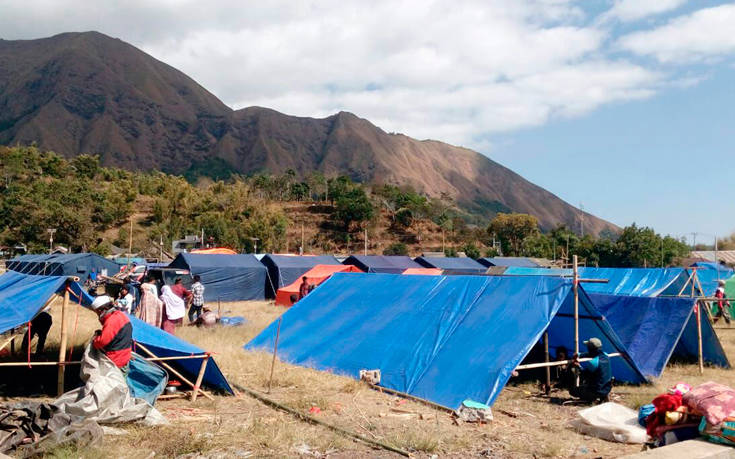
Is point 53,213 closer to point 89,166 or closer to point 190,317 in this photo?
point 89,166

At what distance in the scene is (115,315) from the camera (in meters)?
7.27

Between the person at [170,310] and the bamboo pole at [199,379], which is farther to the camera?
the person at [170,310]

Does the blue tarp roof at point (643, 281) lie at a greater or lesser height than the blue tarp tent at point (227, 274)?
greater

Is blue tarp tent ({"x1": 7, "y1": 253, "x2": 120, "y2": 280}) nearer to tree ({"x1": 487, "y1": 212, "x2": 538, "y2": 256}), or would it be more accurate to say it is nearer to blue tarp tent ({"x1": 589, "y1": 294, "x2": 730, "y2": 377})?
blue tarp tent ({"x1": 589, "y1": 294, "x2": 730, "y2": 377})

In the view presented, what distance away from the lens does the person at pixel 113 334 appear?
714 cm

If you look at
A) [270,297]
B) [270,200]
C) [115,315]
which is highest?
[270,200]

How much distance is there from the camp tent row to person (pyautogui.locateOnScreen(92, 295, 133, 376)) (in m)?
1.01

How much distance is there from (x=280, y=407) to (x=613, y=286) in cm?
1666

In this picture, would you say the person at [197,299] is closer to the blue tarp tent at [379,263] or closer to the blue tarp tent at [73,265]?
the blue tarp tent at [379,263]

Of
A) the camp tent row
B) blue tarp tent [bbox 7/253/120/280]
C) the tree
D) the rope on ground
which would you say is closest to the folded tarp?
the camp tent row

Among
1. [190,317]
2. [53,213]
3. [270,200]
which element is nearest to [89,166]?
[270,200]

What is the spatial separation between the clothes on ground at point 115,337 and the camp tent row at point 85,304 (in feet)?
3.33

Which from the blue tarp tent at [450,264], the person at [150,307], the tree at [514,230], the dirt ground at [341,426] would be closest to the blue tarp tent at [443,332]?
the dirt ground at [341,426]

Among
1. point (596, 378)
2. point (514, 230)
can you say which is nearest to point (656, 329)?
point (596, 378)
